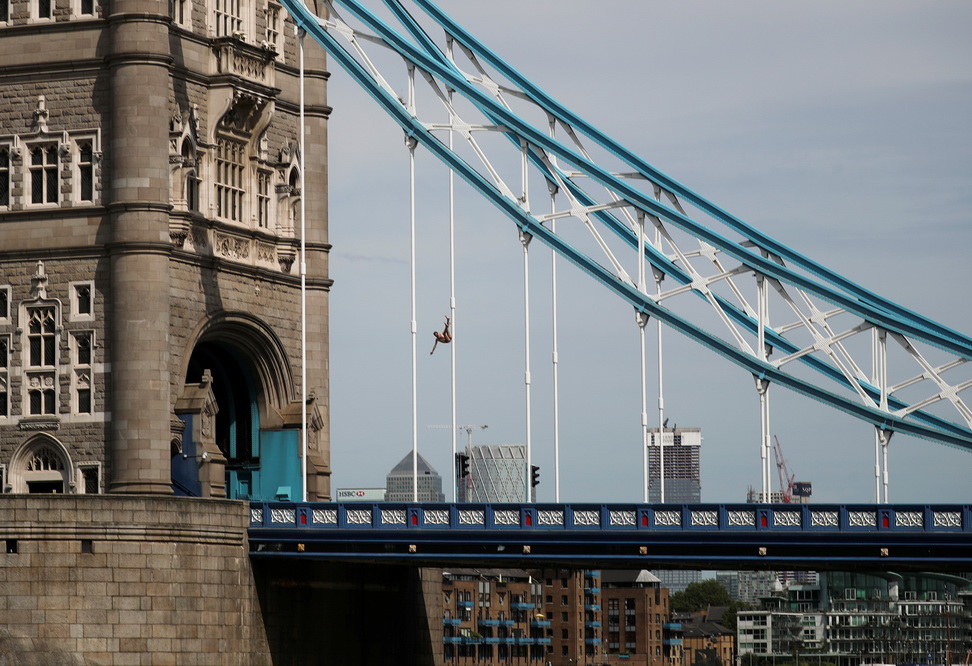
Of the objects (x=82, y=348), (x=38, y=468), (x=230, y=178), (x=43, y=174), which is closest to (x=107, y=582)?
(x=38, y=468)

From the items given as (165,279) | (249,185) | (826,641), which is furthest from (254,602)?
(826,641)

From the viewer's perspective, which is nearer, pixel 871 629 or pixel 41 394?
pixel 41 394

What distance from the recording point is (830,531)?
46750 mm

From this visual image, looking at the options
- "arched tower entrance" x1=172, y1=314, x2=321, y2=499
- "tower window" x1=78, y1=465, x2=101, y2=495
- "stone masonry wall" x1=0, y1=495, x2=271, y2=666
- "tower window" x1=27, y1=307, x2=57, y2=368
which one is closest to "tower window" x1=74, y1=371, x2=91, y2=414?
"tower window" x1=27, y1=307, x2=57, y2=368

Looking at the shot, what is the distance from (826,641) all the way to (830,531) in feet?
440

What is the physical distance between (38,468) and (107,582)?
20.6 feet

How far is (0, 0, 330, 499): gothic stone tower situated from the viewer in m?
53.7

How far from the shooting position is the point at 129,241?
2109 inches

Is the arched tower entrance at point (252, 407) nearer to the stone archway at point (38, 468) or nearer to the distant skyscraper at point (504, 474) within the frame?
the stone archway at point (38, 468)

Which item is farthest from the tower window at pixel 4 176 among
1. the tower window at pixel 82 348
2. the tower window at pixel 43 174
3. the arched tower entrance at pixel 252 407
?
the arched tower entrance at pixel 252 407

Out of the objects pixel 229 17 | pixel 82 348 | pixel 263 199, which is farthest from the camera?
pixel 263 199

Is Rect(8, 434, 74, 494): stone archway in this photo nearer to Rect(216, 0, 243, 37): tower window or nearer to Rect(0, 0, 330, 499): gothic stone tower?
Rect(0, 0, 330, 499): gothic stone tower

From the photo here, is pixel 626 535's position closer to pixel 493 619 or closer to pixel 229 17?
pixel 229 17

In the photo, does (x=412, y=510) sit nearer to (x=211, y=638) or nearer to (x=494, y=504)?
(x=494, y=504)
